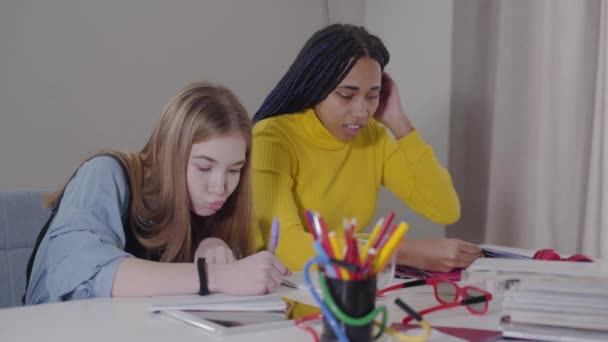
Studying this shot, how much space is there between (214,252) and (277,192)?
0.37 meters

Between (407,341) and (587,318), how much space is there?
215 millimetres

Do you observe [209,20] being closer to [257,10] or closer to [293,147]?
[257,10]

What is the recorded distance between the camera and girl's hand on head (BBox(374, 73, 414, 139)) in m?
1.95

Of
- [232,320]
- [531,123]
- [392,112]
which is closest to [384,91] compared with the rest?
[392,112]

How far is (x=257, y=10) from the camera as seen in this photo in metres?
2.58

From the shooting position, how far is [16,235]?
4.65 ft

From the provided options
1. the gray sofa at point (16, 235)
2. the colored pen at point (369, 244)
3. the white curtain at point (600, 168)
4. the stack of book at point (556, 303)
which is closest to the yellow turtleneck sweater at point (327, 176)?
the white curtain at point (600, 168)

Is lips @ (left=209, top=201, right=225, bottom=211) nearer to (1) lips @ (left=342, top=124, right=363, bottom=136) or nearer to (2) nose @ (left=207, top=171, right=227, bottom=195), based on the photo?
(2) nose @ (left=207, top=171, right=227, bottom=195)

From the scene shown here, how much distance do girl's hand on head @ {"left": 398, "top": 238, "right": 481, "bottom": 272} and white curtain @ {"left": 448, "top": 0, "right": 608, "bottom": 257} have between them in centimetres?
74

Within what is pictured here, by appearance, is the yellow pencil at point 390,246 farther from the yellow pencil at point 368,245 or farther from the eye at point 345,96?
the eye at point 345,96

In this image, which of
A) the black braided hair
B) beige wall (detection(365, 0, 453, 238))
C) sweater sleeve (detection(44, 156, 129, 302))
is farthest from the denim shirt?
beige wall (detection(365, 0, 453, 238))

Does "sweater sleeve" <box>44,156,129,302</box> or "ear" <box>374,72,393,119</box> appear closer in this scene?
"sweater sleeve" <box>44,156,129,302</box>

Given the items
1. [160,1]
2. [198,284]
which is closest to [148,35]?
[160,1]

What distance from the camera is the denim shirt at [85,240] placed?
3.61 ft
